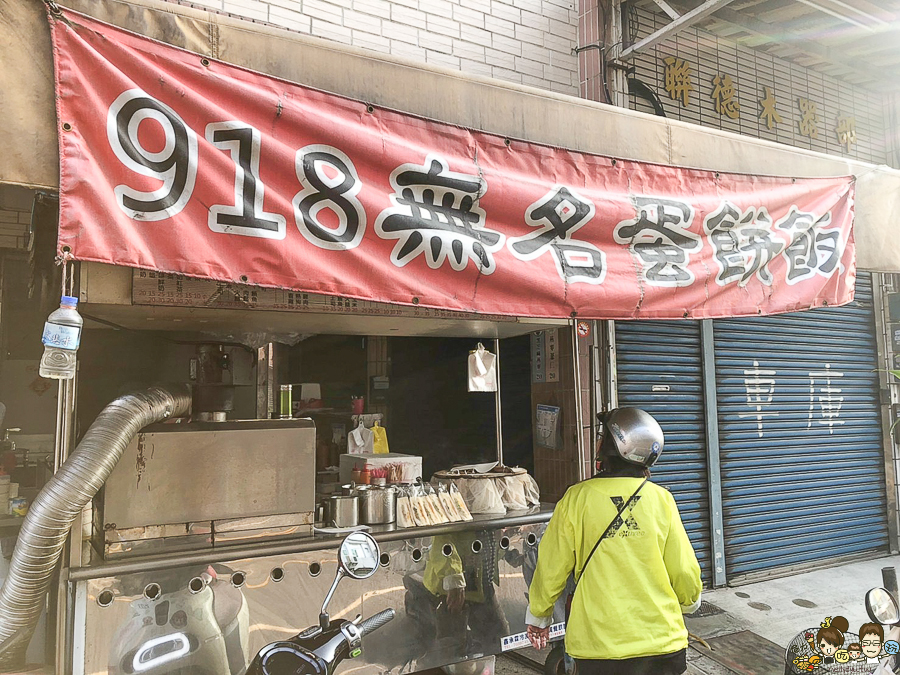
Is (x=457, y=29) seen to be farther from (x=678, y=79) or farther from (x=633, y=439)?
(x=633, y=439)

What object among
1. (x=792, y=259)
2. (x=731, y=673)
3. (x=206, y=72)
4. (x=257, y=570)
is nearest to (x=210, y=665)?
(x=257, y=570)

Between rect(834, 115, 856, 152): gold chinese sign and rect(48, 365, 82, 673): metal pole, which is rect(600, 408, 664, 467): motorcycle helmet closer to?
rect(48, 365, 82, 673): metal pole

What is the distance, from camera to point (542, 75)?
6422mm

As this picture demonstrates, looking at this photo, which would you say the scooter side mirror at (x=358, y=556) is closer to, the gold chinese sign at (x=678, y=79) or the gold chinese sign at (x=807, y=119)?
the gold chinese sign at (x=678, y=79)

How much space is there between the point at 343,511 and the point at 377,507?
0.24m

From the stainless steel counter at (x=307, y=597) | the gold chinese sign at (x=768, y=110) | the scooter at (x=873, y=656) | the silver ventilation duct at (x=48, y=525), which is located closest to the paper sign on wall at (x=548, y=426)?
the stainless steel counter at (x=307, y=597)

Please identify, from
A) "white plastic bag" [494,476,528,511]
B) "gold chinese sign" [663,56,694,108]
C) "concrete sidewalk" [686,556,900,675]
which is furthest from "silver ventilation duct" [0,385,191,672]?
"gold chinese sign" [663,56,694,108]

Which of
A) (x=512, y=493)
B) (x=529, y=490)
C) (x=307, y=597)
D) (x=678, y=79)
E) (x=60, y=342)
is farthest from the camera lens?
(x=678, y=79)

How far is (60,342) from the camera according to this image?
2.71m

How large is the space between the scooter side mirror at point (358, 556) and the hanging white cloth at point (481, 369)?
250 cm

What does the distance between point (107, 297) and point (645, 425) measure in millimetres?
3142

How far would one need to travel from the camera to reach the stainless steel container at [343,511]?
4.25m

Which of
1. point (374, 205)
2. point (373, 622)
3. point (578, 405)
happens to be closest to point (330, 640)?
point (373, 622)

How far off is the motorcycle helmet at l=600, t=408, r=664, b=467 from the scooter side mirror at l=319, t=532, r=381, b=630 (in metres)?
1.44
